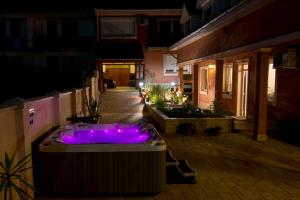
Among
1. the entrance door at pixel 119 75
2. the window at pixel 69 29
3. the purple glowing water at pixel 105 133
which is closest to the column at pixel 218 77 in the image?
the purple glowing water at pixel 105 133

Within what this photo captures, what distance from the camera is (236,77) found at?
13.2 meters

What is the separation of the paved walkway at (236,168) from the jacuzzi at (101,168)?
0.64 feet

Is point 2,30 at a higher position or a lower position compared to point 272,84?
higher

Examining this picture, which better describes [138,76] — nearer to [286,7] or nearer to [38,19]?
[38,19]

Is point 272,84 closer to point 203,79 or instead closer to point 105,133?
point 105,133

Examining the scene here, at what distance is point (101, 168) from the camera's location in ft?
15.6

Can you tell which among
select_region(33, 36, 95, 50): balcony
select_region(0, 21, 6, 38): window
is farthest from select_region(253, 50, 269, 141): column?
select_region(0, 21, 6, 38): window

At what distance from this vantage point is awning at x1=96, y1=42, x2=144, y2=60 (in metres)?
20.6

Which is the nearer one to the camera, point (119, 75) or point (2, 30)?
point (2, 30)

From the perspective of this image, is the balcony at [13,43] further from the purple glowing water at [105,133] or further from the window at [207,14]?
the purple glowing water at [105,133]

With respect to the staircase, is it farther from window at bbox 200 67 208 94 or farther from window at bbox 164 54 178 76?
window at bbox 164 54 178 76

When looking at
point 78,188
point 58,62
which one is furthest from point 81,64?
point 78,188

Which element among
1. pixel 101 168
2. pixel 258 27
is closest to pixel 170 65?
pixel 258 27

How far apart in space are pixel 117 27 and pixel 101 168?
1907cm
